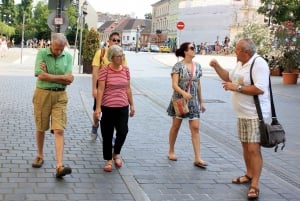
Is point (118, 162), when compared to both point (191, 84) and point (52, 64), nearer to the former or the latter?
point (191, 84)

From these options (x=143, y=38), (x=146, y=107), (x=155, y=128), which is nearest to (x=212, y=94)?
(x=146, y=107)

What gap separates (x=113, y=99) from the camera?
265 inches

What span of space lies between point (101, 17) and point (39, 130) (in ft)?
604

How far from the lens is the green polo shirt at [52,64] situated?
6320mm

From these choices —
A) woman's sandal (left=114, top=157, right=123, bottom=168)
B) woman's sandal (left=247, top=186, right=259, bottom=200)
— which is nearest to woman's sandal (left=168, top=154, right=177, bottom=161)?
woman's sandal (left=114, top=157, right=123, bottom=168)

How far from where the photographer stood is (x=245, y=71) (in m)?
5.88

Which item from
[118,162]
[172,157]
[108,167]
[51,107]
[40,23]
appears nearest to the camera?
[51,107]

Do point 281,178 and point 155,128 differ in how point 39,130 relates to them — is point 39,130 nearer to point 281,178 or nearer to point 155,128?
point 281,178

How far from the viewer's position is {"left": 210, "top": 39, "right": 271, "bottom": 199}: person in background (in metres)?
5.75

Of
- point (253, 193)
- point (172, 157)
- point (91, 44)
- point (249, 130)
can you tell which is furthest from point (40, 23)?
point (253, 193)

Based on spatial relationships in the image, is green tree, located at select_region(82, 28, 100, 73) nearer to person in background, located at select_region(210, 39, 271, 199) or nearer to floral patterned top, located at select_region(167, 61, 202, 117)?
floral patterned top, located at select_region(167, 61, 202, 117)

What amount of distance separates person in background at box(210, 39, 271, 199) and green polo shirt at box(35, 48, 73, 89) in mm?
1874

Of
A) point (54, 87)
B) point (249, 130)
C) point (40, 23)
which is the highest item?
point (40, 23)

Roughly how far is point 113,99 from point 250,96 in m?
1.77
